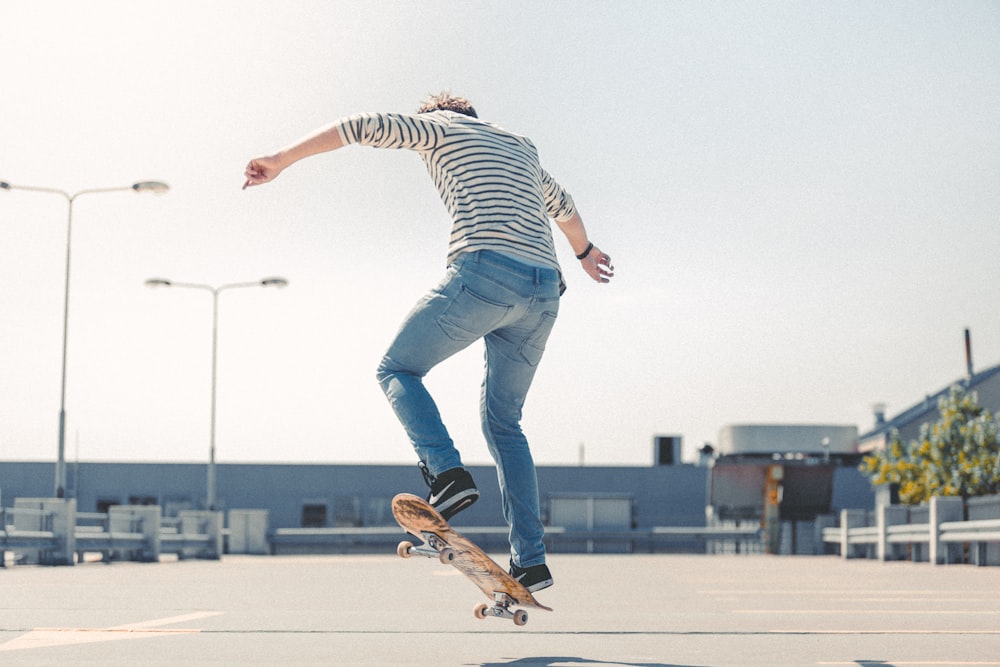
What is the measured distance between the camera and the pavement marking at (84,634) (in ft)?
17.0

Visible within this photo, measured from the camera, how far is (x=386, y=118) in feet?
16.0

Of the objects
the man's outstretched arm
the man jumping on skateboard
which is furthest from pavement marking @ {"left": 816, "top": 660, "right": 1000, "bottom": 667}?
the man's outstretched arm

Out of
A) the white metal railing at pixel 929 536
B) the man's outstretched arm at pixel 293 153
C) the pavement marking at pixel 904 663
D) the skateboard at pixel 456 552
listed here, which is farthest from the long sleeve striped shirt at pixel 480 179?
the white metal railing at pixel 929 536

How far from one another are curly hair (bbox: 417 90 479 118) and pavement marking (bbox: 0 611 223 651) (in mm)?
2661

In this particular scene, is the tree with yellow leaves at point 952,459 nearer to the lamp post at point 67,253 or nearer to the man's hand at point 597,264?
the lamp post at point 67,253

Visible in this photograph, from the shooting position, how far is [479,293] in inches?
192

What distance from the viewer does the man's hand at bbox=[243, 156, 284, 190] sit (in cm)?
469

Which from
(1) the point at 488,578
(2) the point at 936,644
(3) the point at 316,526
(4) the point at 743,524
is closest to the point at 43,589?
(1) the point at 488,578

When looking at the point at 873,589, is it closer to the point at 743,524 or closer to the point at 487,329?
the point at 487,329

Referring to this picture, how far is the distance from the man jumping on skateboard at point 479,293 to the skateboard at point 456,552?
10cm

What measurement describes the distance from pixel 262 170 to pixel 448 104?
3.63 ft

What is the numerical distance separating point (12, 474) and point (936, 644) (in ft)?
197

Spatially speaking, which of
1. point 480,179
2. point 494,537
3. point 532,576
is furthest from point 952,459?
point 480,179

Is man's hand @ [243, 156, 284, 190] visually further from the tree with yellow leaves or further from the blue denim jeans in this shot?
the tree with yellow leaves
